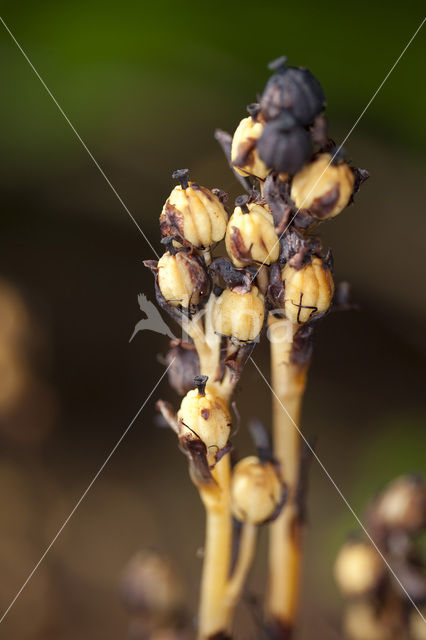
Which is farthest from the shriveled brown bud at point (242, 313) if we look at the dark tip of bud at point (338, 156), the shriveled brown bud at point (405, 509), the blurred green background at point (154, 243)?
the blurred green background at point (154, 243)

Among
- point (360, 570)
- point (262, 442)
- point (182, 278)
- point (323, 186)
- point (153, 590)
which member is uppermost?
point (323, 186)

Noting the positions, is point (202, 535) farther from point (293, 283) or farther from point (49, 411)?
point (293, 283)

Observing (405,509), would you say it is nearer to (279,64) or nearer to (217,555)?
(217,555)

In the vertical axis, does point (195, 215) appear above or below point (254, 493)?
above

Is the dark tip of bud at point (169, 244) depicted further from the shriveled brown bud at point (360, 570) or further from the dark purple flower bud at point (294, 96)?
the shriveled brown bud at point (360, 570)

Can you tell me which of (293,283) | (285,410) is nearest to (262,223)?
(293,283)

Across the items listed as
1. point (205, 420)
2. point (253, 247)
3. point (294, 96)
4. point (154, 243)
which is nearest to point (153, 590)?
point (205, 420)
